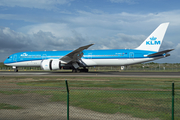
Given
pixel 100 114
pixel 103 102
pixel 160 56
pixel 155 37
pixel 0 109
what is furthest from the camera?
pixel 155 37

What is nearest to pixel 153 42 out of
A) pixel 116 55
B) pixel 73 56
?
pixel 116 55

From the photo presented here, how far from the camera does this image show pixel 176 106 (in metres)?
7.58

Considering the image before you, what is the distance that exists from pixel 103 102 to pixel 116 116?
2029 millimetres

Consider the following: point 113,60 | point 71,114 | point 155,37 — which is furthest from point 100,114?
point 155,37

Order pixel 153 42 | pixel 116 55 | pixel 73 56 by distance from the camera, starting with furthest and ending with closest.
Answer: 1. pixel 153 42
2. pixel 116 55
3. pixel 73 56

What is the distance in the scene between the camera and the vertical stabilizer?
105 feet

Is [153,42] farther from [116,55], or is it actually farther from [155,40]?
[116,55]

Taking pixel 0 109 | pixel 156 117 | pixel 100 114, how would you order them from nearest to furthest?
1. pixel 156 117
2. pixel 100 114
3. pixel 0 109

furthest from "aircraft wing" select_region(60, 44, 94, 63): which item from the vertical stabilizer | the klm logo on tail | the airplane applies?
the klm logo on tail

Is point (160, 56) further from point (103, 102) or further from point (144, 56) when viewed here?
point (103, 102)

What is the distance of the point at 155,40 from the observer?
106 ft

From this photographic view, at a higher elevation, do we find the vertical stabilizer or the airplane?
the vertical stabilizer

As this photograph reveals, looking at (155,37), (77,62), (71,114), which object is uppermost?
(155,37)

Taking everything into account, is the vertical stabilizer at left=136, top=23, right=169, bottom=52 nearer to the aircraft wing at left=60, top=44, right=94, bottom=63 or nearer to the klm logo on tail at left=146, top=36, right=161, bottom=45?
the klm logo on tail at left=146, top=36, right=161, bottom=45
